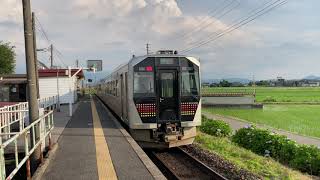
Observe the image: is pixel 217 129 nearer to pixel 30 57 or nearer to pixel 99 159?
pixel 99 159

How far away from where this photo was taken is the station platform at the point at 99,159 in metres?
8.69

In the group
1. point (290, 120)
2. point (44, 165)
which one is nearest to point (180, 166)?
point (44, 165)

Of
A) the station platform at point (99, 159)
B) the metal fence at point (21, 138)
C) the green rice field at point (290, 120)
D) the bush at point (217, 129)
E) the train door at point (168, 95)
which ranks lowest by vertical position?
the green rice field at point (290, 120)

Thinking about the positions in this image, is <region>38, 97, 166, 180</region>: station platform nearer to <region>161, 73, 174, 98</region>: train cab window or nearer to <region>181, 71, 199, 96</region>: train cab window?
<region>161, 73, 174, 98</region>: train cab window

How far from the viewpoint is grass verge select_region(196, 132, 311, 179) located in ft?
37.6

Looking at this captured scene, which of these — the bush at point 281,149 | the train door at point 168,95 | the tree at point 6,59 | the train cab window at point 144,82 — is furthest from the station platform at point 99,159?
the tree at point 6,59

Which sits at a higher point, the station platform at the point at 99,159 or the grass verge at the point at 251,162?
the station platform at the point at 99,159

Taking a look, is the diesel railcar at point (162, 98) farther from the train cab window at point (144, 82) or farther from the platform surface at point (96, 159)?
the platform surface at point (96, 159)

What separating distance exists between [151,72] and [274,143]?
17.7 feet

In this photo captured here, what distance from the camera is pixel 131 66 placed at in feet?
48.5

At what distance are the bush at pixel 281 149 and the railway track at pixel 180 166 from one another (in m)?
3.33

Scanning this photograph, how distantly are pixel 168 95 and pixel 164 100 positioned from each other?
0.76 feet

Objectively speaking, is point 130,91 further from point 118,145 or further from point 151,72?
point 118,145

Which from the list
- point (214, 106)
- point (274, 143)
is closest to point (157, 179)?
point (274, 143)
